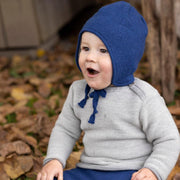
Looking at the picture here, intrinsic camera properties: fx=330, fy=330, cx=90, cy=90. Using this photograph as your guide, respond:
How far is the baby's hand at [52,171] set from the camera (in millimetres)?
1509

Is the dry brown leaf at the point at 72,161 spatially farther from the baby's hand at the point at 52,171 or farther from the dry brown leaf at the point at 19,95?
the dry brown leaf at the point at 19,95

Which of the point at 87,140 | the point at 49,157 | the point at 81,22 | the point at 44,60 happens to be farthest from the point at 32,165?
the point at 81,22

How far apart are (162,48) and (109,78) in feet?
3.57

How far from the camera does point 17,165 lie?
1.95m

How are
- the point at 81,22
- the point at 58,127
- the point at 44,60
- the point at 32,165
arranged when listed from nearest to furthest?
the point at 58,127
the point at 32,165
the point at 44,60
the point at 81,22

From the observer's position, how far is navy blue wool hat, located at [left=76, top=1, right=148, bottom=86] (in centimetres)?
139

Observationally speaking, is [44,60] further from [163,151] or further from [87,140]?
[163,151]

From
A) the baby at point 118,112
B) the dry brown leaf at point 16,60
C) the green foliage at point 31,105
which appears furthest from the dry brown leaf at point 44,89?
the baby at point 118,112

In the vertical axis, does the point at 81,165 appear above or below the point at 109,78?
below

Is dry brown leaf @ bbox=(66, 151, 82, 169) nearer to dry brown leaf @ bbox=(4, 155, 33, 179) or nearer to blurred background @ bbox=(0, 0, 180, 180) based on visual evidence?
blurred background @ bbox=(0, 0, 180, 180)

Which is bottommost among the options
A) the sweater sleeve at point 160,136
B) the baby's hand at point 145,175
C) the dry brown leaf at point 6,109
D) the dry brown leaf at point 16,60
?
the dry brown leaf at point 16,60

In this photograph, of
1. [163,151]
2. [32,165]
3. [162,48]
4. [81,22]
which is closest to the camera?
[163,151]

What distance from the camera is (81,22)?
6168mm

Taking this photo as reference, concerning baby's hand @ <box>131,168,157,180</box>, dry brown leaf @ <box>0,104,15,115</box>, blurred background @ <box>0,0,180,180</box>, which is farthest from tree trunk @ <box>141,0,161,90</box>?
baby's hand @ <box>131,168,157,180</box>
